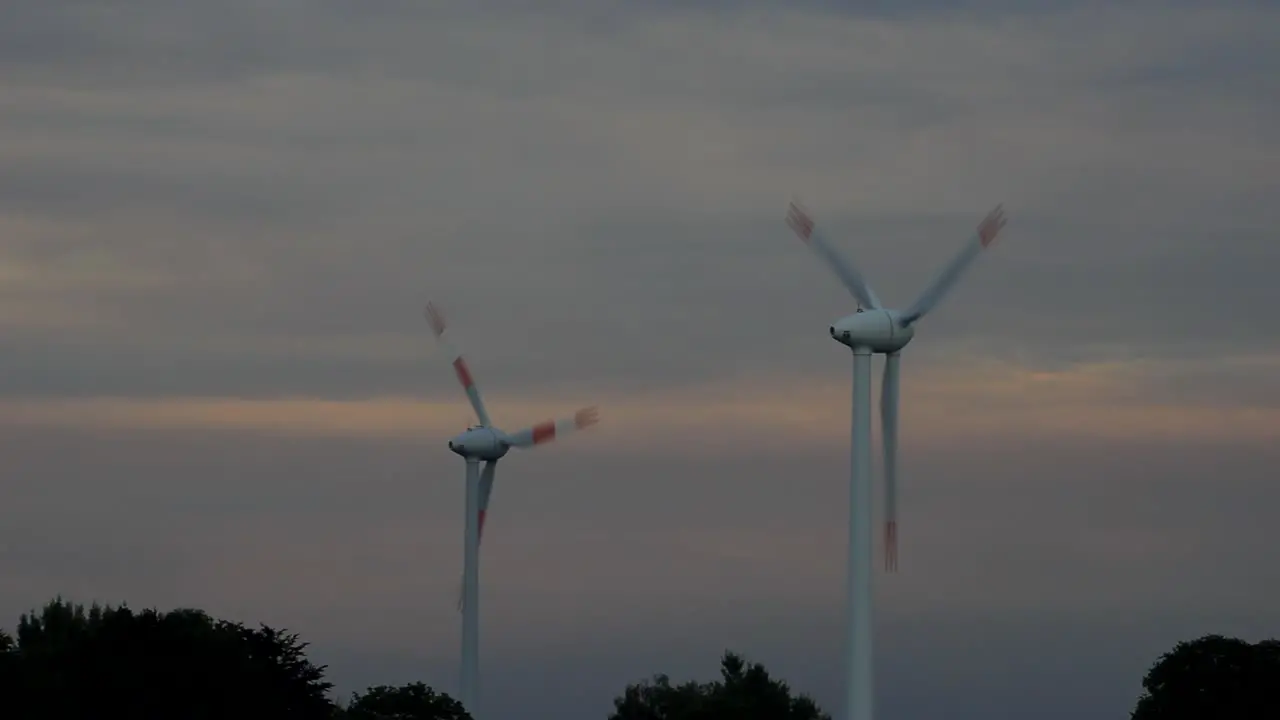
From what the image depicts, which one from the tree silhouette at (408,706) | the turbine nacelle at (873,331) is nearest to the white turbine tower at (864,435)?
the turbine nacelle at (873,331)

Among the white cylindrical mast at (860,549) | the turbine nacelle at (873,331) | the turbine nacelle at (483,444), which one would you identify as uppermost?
the turbine nacelle at (483,444)

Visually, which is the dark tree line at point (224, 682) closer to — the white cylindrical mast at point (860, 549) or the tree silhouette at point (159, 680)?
the tree silhouette at point (159, 680)

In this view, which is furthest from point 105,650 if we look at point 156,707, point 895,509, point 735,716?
point 895,509

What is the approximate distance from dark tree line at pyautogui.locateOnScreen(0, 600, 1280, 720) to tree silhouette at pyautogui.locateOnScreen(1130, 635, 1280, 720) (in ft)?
0.22

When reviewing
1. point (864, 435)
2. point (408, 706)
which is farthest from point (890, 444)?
point (408, 706)

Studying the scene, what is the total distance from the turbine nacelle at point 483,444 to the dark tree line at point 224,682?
15.7 meters

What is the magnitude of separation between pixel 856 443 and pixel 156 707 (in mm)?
62249

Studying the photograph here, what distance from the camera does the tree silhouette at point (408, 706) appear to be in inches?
6535

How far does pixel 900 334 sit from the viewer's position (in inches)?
4739

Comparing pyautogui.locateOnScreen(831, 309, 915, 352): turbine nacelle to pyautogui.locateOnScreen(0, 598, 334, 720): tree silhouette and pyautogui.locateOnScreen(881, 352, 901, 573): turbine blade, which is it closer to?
pyautogui.locateOnScreen(881, 352, 901, 573): turbine blade

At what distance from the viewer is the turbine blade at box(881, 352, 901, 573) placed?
12225 cm

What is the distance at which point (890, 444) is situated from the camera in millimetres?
124000

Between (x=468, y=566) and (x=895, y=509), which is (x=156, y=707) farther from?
(x=895, y=509)

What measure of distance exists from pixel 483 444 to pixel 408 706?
17929 mm
